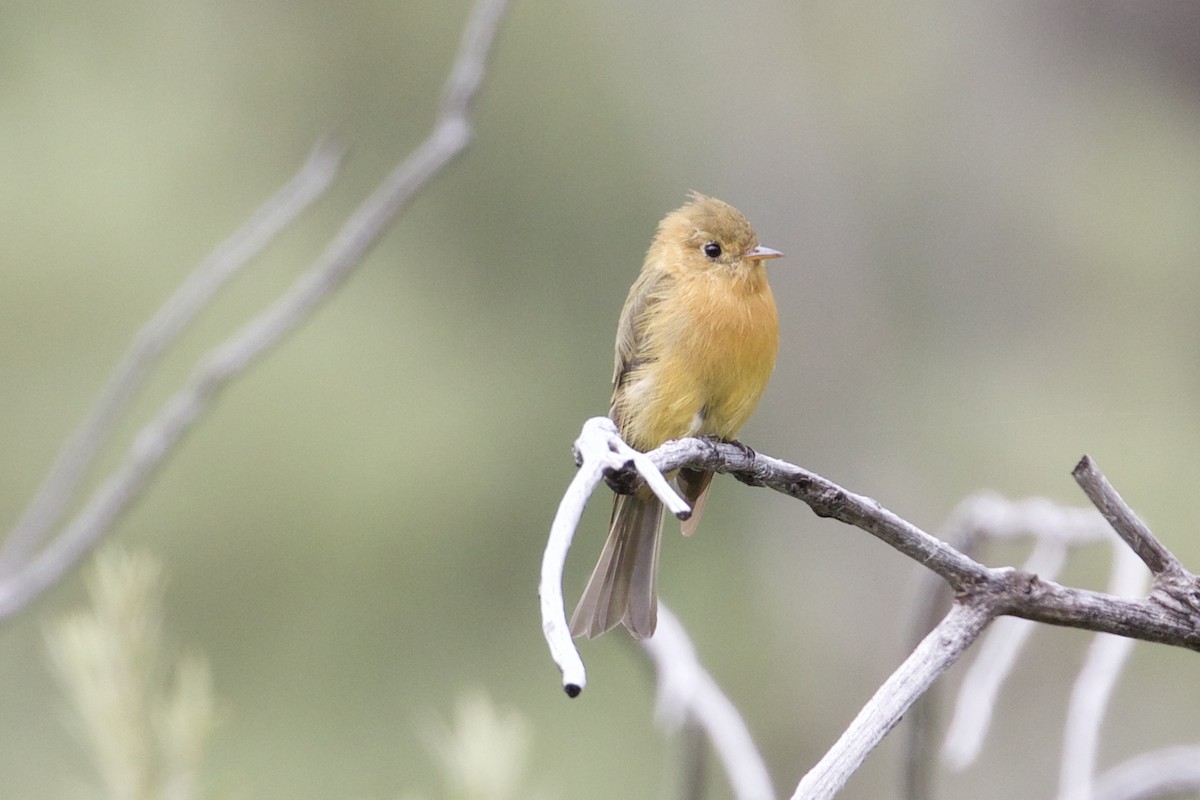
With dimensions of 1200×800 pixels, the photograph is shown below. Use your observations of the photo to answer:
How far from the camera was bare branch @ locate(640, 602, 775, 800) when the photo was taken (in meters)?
1.80

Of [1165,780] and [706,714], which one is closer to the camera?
[1165,780]

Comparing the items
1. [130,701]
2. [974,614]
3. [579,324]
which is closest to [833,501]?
[974,614]

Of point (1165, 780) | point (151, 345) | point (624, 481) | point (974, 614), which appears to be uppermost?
point (974, 614)

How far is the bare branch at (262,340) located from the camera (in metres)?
1.87

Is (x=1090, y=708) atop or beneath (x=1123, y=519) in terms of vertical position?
beneath

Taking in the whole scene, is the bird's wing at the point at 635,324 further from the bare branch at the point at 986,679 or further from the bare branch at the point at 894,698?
the bare branch at the point at 894,698

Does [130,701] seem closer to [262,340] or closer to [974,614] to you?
[262,340]

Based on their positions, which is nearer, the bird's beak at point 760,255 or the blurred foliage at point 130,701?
the blurred foliage at point 130,701

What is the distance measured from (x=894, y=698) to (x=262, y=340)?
1.19 meters

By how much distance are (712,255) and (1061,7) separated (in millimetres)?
4521

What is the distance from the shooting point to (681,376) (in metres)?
2.63

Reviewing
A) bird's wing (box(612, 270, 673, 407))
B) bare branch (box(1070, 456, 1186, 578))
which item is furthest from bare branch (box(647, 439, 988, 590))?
bird's wing (box(612, 270, 673, 407))

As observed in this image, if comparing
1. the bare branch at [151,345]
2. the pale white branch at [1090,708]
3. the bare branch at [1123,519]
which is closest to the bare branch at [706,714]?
the pale white branch at [1090,708]

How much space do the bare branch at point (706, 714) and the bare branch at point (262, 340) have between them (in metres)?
0.75
